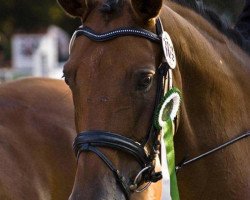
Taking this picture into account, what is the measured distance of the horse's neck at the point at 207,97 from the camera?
359 centimetres

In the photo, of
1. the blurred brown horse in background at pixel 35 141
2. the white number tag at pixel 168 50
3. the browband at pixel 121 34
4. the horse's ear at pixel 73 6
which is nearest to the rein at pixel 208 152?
the white number tag at pixel 168 50

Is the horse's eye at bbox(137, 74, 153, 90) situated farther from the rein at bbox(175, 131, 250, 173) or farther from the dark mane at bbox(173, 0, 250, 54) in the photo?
the dark mane at bbox(173, 0, 250, 54)

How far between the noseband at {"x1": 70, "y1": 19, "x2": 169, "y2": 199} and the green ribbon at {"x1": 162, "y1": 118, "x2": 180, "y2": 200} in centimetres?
7

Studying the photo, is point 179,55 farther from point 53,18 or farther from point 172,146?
point 53,18

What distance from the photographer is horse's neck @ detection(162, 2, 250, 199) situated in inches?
141

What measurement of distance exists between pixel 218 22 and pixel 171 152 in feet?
2.95

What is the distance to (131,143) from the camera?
3.20 m

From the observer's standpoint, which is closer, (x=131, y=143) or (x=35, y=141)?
(x=131, y=143)

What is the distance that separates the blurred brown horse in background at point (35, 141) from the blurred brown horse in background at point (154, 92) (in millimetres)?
1733

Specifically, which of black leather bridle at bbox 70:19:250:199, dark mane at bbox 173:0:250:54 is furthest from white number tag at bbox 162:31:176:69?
dark mane at bbox 173:0:250:54

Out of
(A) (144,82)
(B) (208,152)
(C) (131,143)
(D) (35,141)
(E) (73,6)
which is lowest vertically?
(D) (35,141)

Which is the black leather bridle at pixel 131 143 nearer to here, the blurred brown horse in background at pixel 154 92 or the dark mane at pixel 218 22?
the blurred brown horse in background at pixel 154 92

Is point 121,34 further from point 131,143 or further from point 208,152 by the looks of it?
point 208,152

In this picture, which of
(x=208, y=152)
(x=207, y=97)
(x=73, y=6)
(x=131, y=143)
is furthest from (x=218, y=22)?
(x=131, y=143)
